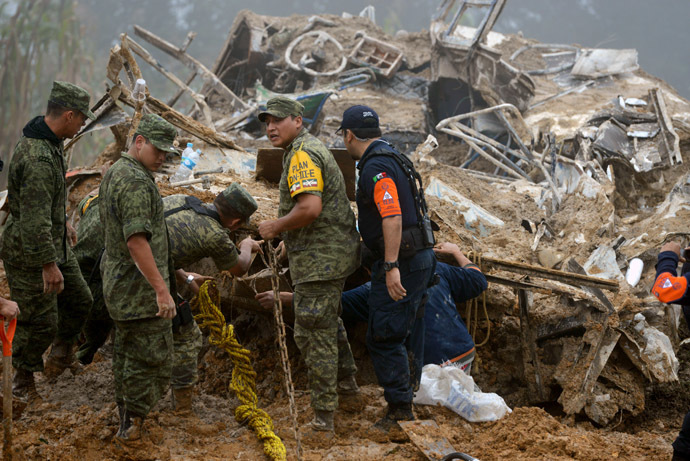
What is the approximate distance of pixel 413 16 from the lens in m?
51.6

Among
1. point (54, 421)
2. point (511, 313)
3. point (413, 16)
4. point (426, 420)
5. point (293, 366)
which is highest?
point (413, 16)

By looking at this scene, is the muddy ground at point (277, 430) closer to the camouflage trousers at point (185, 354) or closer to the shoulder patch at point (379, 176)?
the camouflage trousers at point (185, 354)

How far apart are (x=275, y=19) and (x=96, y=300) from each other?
12615 mm

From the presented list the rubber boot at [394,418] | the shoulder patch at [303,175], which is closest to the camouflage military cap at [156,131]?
the shoulder patch at [303,175]

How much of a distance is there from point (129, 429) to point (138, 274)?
32.5 inches

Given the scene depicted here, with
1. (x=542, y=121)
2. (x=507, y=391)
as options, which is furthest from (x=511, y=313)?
(x=542, y=121)

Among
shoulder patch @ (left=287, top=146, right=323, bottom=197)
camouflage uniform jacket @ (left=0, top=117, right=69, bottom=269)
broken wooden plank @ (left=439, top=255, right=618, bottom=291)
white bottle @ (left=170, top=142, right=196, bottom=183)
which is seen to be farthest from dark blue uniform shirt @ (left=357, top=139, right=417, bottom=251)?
white bottle @ (left=170, top=142, right=196, bottom=183)

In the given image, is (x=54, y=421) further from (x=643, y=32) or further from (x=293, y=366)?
(x=643, y=32)

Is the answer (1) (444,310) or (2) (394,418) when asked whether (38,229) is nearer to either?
(2) (394,418)

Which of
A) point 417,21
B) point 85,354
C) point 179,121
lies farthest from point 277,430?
point 417,21

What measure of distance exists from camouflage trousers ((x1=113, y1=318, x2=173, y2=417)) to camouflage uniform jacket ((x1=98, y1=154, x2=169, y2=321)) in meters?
0.08

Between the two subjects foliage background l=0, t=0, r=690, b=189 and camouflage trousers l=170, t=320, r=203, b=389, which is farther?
foliage background l=0, t=0, r=690, b=189

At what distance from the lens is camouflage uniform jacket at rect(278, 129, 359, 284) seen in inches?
134

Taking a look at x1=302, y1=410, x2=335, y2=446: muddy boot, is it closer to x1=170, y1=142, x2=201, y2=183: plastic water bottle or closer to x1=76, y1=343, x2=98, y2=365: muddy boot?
x1=76, y1=343, x2=98, y2=365: muddy boot
